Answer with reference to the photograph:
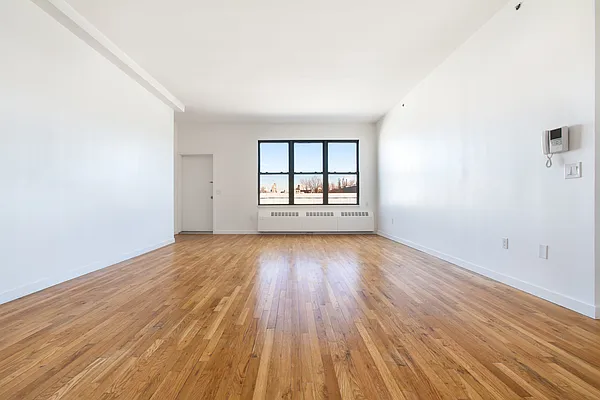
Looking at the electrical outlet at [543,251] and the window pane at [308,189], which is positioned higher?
the window pane at [308,189]

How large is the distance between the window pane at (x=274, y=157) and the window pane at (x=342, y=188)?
124 cm

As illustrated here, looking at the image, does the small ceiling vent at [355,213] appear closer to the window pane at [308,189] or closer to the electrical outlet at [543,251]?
the window pane at [308,189]

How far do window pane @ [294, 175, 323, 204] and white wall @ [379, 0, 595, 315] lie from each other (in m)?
3.84

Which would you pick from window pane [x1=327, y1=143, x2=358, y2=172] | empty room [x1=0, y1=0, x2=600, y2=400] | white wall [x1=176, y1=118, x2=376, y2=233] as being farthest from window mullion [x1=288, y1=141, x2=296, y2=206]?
empty room [x1=0, y1=0, x2=600, y2=400]

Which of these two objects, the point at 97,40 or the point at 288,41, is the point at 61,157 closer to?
the point at 97,40

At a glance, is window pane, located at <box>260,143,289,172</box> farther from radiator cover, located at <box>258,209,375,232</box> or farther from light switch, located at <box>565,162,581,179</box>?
light switch, located at <box>565,162,581,179</box>

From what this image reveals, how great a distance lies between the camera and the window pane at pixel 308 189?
9.21m

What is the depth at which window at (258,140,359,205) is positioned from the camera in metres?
9.20

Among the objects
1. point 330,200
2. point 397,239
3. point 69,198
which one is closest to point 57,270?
point 69,198

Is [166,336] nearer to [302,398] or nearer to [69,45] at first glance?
[302,398]

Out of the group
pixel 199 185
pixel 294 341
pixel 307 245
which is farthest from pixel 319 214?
pixel 294 341

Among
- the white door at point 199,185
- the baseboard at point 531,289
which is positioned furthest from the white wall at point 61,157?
the baseboard at point 531,289

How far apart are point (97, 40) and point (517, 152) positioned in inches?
179

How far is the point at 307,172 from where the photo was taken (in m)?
9.23
